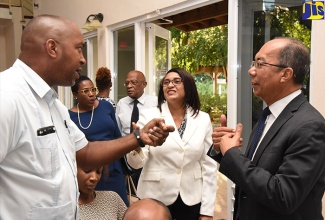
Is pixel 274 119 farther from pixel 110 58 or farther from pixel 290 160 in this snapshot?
pixel 110 58

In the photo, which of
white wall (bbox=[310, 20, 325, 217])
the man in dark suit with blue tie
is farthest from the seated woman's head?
white wall (bbox=[310, 20, 325, 217])

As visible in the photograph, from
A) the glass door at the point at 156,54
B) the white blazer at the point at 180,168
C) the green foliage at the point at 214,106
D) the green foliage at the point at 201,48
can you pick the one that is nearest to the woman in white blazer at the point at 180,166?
the white blazer at the point at 180,168

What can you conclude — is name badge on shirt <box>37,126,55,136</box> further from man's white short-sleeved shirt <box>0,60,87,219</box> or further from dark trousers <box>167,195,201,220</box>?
dark trousers <box>167,195,201,220</box>

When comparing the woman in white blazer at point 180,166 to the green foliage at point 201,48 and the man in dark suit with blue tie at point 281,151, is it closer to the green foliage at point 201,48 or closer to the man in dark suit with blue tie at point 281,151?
the man in dark suit with blue tie at point 281,151

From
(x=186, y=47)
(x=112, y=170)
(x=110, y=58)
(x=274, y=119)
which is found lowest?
(x=112, y=170)

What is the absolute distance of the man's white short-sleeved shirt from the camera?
3.98 ft

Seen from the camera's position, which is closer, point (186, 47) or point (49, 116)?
point (49, 116)

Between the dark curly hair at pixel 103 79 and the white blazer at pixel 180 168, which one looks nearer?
the white blazer at pixel 180 168

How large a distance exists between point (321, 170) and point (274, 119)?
31 centimetres

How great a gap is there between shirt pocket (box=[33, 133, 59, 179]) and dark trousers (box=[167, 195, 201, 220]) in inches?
44.0

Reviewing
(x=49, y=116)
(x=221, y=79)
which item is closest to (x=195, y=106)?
(x=49, y=116)

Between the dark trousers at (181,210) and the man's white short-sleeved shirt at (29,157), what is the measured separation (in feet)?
3.21

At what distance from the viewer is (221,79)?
51.7ft

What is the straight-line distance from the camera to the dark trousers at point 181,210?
2.27 m
